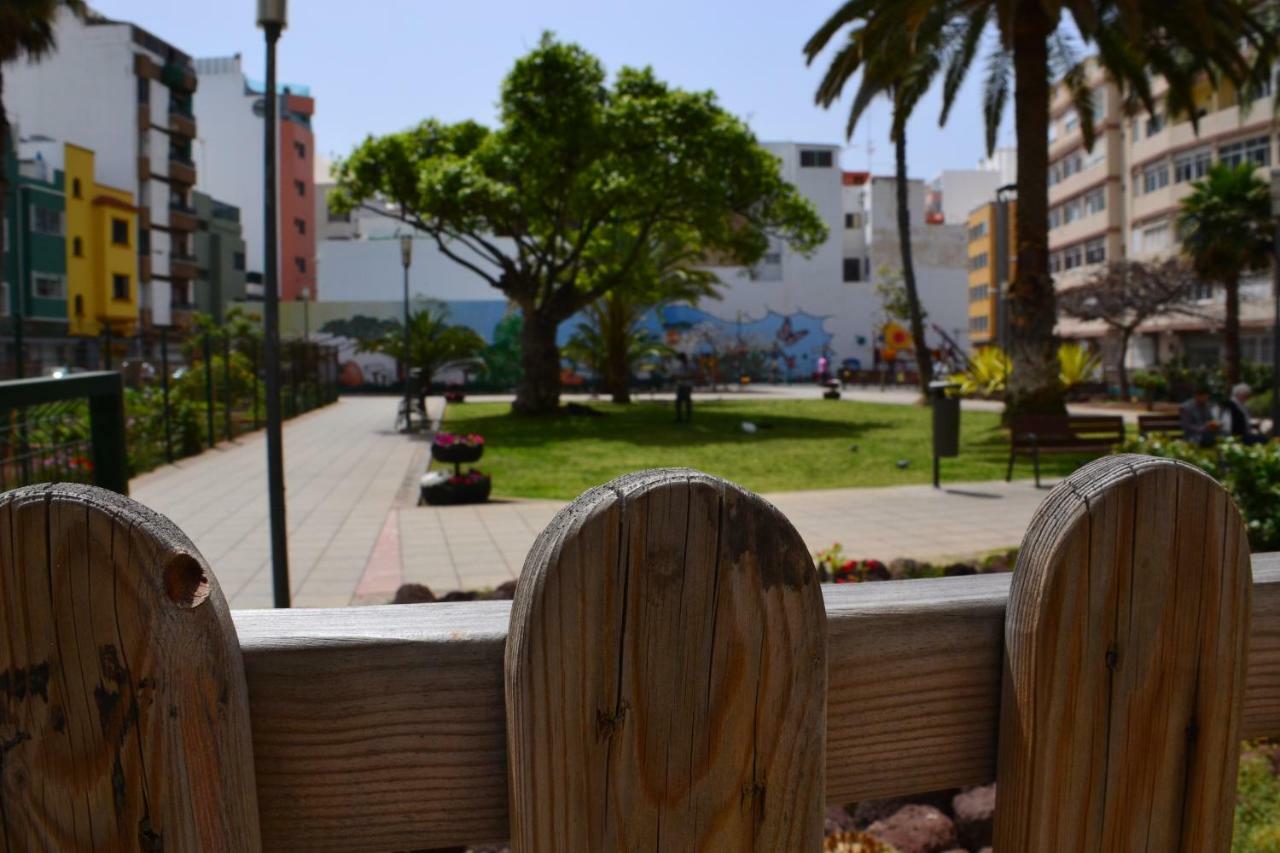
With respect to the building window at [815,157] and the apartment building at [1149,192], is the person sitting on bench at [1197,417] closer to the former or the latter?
the apartment building at [1149,192]

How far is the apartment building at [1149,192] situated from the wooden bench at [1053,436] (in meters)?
24.6

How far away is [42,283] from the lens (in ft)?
150

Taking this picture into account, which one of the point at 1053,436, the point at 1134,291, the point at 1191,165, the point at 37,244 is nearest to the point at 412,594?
the point at 1053,436

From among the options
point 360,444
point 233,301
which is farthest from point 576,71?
point 233,301

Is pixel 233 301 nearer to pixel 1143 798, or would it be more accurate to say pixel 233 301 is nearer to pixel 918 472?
pixel 918 472

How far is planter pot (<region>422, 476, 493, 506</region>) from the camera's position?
13.3 metres

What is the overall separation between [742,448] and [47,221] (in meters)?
36.0

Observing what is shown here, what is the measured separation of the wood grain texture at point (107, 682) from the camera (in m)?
0.96

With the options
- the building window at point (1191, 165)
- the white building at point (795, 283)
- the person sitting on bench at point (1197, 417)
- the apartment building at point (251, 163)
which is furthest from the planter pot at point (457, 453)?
the apartment building at point (251, 163)

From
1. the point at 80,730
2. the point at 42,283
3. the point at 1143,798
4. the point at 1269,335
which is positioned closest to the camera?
the point at 80,730

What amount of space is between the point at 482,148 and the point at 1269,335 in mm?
30046

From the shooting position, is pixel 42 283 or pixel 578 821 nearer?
pixel 578 821

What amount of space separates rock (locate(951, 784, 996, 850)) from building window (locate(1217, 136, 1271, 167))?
42356 mm

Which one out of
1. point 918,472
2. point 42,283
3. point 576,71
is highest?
point 576,71
